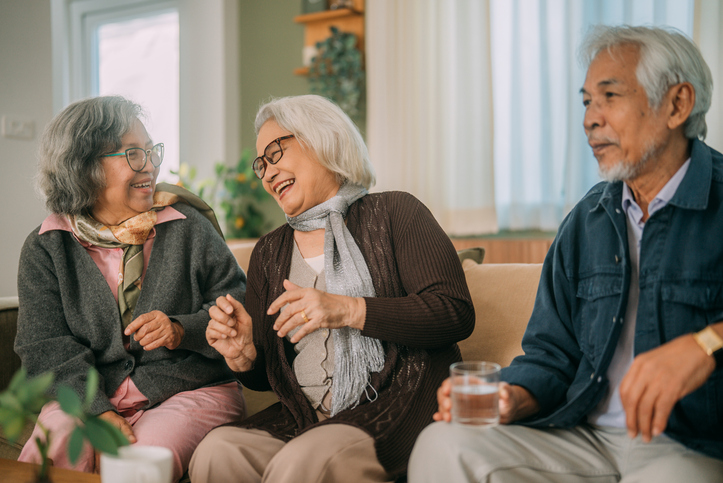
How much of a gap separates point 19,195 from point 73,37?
6.67ft

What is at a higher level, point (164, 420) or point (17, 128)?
point (17, 128)

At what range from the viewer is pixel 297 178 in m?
1.64

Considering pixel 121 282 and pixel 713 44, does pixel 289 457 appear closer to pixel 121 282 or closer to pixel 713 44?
pixel 121 282

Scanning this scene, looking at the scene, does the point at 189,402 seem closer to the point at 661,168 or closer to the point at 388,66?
the point at 661,168

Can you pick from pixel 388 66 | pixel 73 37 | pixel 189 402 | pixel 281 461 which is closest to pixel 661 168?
pixel 281 461

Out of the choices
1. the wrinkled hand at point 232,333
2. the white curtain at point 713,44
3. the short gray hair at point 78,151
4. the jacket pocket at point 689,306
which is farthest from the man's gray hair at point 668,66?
the white curtain at point 713,44

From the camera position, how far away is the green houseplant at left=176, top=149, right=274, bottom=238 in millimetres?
4133

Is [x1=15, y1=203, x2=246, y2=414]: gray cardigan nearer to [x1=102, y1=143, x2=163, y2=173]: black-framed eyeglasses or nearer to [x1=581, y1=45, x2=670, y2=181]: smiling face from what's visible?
[x1=102, y1=143, x2=163, y2=173]: black-framed eyeglasses

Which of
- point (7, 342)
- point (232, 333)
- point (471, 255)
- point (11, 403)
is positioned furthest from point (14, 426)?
point (471, 255)

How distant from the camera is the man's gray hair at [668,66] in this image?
1.23 m

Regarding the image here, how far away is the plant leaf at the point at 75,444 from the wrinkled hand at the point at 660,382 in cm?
81

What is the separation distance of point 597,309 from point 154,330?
1.04 meters

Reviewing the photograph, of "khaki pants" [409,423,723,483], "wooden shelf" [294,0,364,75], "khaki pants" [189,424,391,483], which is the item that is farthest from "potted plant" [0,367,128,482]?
"wooden shelf" [294,0,364,75]

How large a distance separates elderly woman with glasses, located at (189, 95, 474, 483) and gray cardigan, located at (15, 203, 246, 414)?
7.6 inches
